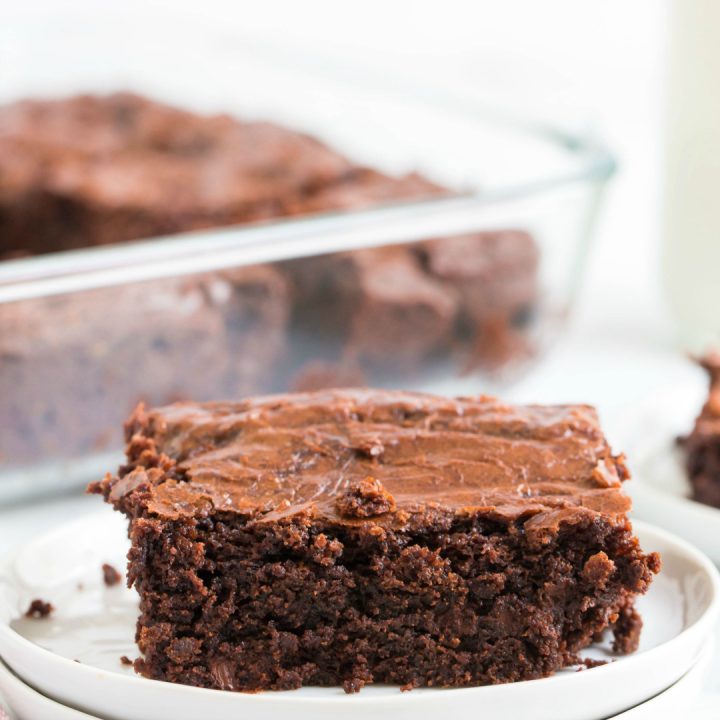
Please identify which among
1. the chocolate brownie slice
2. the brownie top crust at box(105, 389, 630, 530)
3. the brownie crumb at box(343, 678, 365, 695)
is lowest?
the brownie crumb at box(343, 678, 365, 695)

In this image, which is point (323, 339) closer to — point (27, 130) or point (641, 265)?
point (27, 130)

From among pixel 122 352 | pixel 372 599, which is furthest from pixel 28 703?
pixel 122 352

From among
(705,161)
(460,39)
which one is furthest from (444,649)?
(460,39)

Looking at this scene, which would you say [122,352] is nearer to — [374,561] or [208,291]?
[208,291]

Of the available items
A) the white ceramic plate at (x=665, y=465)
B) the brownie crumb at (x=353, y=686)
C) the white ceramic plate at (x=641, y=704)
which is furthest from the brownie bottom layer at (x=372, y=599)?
the white ceramic plate at (x=665, y=465)

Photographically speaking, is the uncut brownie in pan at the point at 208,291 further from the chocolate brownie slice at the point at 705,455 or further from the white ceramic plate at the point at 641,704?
the white ceramic plate at the point at 641,704

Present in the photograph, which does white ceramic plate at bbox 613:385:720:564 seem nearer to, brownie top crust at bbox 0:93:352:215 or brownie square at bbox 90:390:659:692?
brownie square at bbox 90:390:659:692

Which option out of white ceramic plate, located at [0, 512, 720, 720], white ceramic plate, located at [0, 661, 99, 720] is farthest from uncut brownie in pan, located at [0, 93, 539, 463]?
white ceramic plate, located at [0, 661, 99, 720]
